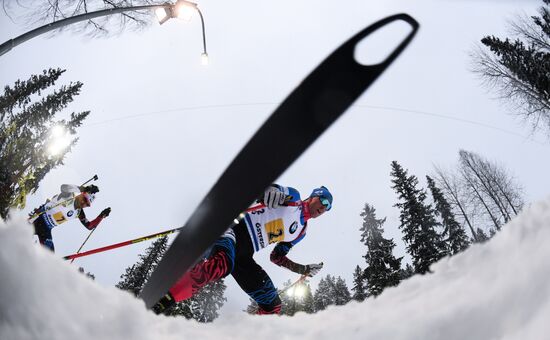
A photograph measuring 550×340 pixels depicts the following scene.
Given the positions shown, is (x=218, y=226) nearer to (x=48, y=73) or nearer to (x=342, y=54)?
(x=342, y=54)

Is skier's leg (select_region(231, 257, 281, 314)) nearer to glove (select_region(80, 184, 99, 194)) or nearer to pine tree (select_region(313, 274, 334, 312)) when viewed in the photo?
glove (select_region(80, 184, 99, 194))

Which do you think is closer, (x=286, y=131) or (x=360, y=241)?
(x=286, y=131)

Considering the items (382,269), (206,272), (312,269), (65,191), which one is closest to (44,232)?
(65,191)

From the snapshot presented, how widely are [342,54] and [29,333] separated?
3.68 ft

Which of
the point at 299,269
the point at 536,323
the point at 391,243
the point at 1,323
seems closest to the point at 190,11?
the point at 299,269

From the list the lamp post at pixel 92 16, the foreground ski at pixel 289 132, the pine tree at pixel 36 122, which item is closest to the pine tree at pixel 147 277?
the pine tree at pixel 36 122

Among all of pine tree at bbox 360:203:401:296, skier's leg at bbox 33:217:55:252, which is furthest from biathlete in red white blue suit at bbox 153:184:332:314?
pine tree at bbox 360:203:401:296

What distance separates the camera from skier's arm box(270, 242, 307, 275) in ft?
10.5

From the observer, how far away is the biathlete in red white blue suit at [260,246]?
205 cm

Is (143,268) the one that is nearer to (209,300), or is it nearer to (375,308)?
(209,300)

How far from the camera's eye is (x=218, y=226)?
107 centimetres

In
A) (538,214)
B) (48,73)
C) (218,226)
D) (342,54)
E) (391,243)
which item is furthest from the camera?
(48,73)

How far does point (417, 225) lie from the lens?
18469 millimetres

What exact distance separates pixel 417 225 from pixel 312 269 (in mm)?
17853
